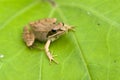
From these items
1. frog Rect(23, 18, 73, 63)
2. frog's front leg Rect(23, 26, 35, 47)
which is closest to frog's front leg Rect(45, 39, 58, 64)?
frog Rect(23, 18, 73, 63)

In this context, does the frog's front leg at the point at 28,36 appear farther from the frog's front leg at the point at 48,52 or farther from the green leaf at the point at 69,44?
the frog's front leg at the point at 48,52

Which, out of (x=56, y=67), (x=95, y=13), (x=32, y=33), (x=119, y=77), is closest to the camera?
(x=119, y=77)

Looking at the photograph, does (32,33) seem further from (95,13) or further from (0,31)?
(95,13)

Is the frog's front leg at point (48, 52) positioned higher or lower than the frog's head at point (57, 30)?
lower

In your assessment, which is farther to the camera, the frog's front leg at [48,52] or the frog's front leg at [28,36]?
the frog's front leg at [28,36]

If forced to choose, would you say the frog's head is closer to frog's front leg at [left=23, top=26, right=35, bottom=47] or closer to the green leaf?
the green leaf

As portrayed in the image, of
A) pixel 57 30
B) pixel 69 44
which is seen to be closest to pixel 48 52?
pixel 69 44

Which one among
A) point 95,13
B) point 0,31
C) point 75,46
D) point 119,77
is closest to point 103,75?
point 119,77

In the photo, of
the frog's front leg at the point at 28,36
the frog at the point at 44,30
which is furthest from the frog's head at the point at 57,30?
the frog's front leg at the point at 28,36
